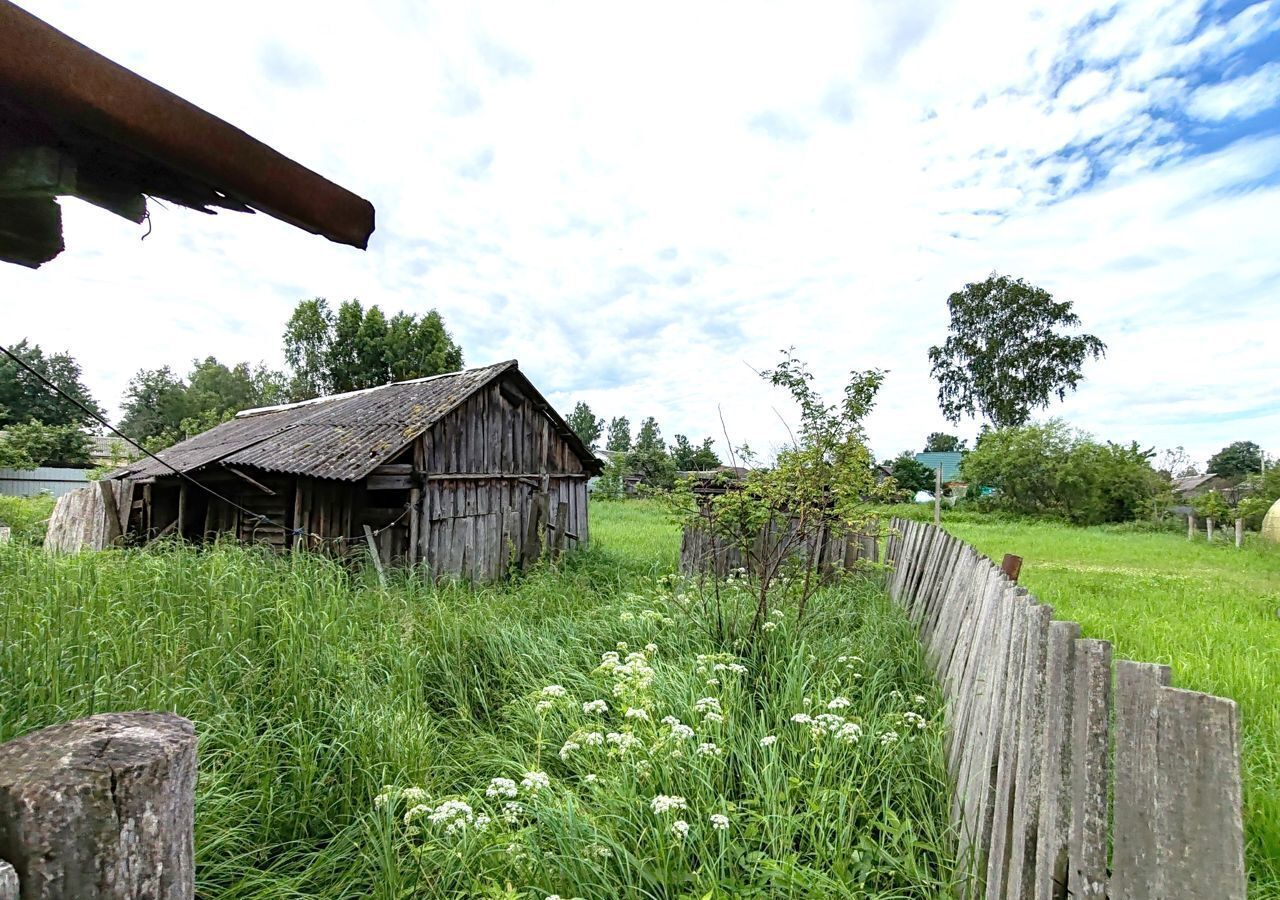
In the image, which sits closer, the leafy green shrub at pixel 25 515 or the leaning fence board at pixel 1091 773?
the leaning fence board at pixel 1091 773

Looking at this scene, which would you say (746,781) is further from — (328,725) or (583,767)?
(328,725)

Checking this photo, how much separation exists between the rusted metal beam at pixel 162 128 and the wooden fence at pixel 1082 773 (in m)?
2.13

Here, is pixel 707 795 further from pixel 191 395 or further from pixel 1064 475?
pixel 191 395

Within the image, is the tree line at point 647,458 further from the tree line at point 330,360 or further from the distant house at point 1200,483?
the distant house at point 1200,483

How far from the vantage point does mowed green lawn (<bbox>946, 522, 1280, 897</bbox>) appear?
9.36 feet

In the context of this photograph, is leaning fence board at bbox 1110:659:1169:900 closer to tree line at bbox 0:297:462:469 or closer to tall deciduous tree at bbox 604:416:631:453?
tree line at bbox 0:297:462:469

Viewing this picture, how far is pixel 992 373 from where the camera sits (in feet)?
116

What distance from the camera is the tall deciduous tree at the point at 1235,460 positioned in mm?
61841

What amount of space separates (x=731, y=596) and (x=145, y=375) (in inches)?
2263

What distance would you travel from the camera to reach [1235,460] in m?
64.8

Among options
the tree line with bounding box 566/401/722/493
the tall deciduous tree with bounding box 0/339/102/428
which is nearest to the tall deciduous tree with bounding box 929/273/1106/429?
the tree line with bounding box 566/401/722/493

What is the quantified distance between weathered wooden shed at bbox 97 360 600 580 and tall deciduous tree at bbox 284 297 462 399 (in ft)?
75.2

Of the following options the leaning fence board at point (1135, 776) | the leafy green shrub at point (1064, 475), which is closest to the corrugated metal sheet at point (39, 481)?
the leaning fence board at point (1135, 776)

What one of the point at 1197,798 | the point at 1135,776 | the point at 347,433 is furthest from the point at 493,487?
the point at 1197,798
